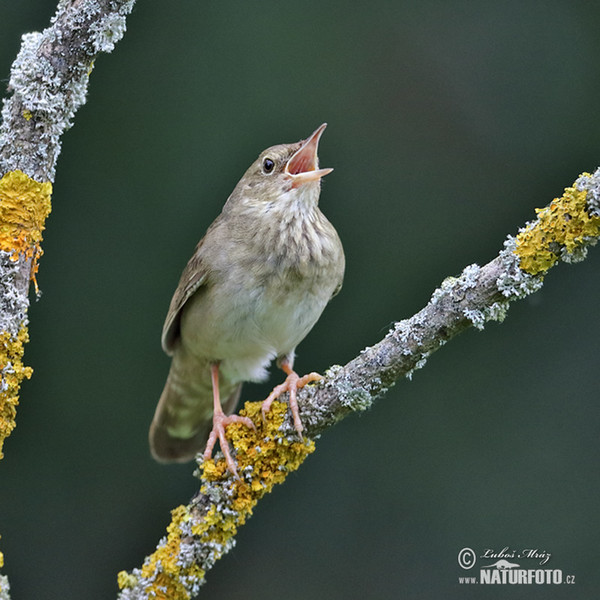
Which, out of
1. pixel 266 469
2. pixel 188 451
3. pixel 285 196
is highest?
pixel 285 196

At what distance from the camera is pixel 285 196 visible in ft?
10.8

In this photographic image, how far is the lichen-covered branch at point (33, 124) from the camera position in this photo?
215cm

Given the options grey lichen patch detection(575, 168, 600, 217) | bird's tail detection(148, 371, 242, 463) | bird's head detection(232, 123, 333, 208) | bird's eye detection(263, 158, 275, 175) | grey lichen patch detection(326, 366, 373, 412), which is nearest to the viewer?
grey lichen patch detection(575, 168, 600, 217)

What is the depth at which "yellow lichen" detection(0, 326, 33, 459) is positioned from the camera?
2.21m

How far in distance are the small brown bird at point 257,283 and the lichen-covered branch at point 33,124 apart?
885mm

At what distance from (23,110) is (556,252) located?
136cm

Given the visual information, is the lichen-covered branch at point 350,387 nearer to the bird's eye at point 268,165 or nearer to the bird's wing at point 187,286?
the bird's wing at point 187,286

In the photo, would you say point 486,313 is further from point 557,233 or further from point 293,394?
point 293,394

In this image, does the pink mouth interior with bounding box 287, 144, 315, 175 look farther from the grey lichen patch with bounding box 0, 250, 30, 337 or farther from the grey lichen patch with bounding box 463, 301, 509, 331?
the grey lichen patch with bounding box 0, 250, 30, 337

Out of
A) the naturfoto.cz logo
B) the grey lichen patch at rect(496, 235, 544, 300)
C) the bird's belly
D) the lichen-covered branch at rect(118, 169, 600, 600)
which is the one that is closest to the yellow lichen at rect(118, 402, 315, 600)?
the lichen-covered branch at rect(118, 169, 600, 600)

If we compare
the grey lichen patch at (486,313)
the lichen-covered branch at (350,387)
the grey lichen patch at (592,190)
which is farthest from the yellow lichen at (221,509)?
the grey lichen patch at (592,190)

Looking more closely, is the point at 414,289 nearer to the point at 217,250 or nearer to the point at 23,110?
the point at 217,250

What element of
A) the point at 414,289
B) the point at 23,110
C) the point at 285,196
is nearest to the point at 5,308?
the point at 23,110

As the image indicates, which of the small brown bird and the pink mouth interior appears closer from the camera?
the small brown bird
